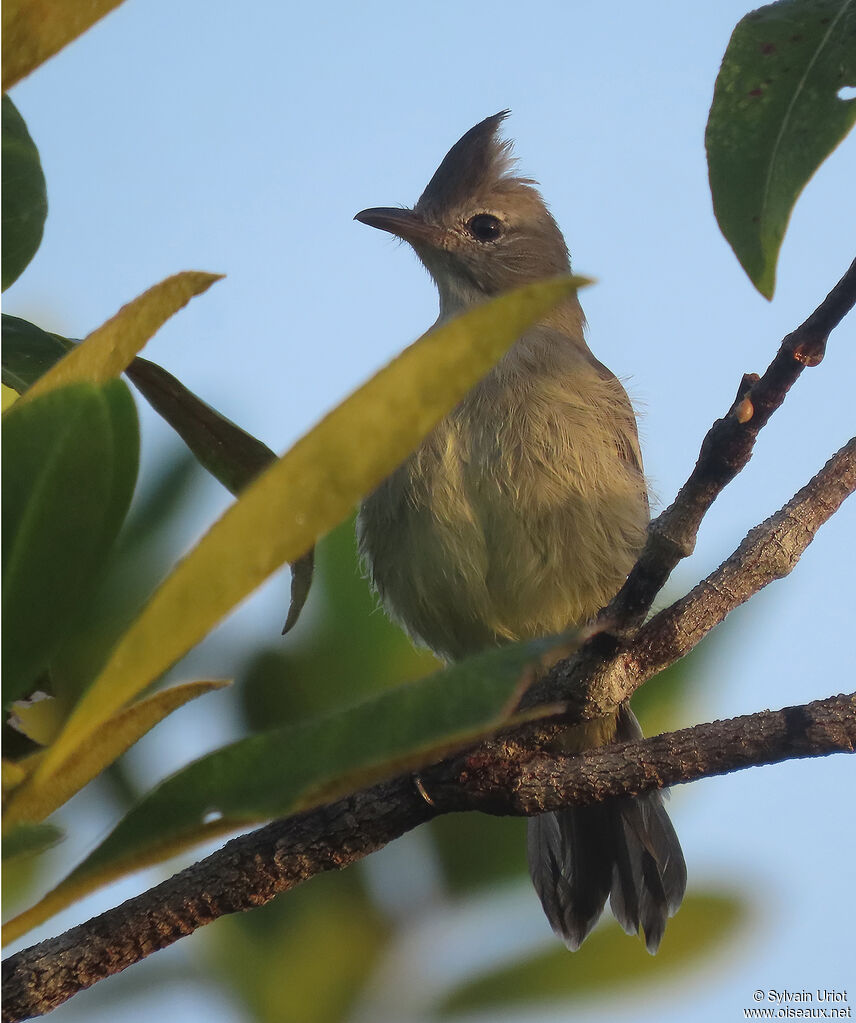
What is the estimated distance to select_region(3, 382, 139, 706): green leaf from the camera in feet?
3.75

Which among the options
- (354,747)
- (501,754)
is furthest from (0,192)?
(501,754)

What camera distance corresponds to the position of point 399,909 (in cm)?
341

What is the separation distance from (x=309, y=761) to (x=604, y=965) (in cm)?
273

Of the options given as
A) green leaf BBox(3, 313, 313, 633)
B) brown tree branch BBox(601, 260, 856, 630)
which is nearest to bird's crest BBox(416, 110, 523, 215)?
brown tree branch BBox(601, 260, 856, 630)

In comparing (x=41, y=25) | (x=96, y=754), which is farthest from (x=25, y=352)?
(x=96, y=754)

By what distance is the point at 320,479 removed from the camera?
3.11 ft

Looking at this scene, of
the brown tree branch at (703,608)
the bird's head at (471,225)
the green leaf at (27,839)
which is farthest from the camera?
the bird's head at (471,225)

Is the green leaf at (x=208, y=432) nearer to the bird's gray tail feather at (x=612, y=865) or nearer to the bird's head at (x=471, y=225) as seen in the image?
the bird's gray tail feather at (x=612, y=865)

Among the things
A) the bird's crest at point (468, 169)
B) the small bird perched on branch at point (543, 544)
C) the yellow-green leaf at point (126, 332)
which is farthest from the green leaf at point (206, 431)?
the bird's crest at point (468, 169)

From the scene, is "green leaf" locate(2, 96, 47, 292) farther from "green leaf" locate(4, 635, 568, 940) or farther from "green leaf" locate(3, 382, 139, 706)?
"green leaf" locate(4, 635, 568, 940)

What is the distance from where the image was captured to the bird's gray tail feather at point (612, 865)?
3.66 meters

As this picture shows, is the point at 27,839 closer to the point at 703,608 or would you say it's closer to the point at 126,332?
the point at 126,332

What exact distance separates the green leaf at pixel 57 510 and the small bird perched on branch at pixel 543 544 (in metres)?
2.42

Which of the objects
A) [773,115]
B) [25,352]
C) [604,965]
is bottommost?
[604,965]
